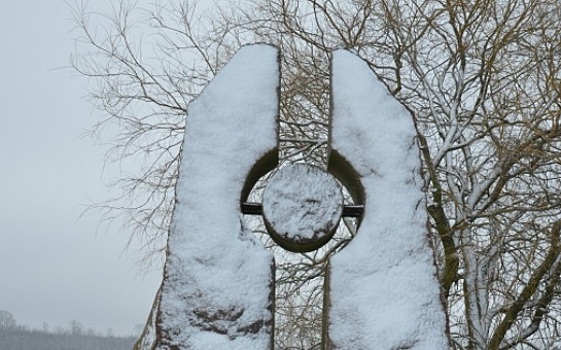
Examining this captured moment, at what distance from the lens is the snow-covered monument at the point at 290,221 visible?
2820mm

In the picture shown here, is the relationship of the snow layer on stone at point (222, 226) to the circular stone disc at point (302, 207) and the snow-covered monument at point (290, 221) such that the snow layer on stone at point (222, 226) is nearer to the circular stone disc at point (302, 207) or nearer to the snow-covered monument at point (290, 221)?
the snow-covered monument at point (290, 221)

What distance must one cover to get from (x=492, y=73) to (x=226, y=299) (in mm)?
3873

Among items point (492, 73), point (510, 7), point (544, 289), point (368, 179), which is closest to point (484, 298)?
point (544, 289)

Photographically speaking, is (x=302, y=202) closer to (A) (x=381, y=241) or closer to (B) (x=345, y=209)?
(B) (x=345, y=209)

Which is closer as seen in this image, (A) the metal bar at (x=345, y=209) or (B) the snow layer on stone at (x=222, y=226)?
(B) the snow layer on stone at (x=222, y=226)

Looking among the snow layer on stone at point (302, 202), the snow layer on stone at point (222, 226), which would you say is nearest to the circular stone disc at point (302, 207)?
the snow layer on stone at point (302, 202)

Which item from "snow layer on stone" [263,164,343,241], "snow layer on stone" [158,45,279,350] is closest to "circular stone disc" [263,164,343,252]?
"snow layer on stone" [263,164,343,241]

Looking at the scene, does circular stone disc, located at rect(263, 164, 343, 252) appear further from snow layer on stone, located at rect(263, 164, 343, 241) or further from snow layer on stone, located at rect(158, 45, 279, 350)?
snow layer on stone, located at rect(158, 45, 279, 350)

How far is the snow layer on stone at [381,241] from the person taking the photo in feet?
9.22

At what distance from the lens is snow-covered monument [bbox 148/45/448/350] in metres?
2.82

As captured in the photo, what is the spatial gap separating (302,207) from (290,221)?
0.09 metres

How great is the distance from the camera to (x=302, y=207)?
10.3 feet

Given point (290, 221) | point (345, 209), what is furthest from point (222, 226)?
point (345, 209)

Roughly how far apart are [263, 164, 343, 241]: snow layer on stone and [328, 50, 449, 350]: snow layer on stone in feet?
0.47
